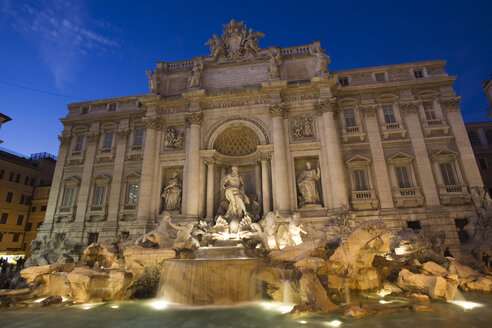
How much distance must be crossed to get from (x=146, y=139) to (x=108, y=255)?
9.40 metres

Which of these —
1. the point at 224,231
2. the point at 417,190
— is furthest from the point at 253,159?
the point at 417,190

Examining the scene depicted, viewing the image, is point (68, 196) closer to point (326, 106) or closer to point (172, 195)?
point (172, 195)

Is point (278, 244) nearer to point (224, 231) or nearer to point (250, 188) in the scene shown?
point (224, 231)

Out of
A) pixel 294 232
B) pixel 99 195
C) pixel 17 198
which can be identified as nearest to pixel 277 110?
pixel 294 232

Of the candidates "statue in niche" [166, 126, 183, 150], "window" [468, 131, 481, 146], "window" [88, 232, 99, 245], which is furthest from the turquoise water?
"window" [468, 131, 481, 146]

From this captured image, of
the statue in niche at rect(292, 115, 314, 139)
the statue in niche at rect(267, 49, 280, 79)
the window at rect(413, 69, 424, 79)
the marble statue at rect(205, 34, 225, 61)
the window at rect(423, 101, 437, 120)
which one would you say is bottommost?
the statue in niche at rect(292, 115, 314, 139)

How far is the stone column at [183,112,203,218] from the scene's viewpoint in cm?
1789

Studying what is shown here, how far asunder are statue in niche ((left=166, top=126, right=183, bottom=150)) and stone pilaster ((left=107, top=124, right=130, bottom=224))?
4.35 metres

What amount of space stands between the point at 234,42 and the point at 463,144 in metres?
18.6

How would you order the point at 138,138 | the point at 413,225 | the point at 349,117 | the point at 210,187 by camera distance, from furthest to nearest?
the point at 138,138, the point at 349,117, the point at 210,187, the point at 413,225

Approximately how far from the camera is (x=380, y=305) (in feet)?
28.0

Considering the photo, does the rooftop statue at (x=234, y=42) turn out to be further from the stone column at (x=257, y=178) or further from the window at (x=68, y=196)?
the window at (x=68, y=196)

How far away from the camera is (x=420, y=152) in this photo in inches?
706

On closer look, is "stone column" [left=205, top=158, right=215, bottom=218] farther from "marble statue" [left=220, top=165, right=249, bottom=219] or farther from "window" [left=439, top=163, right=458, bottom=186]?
"window" [left=439, top=163, right=458, bottom=186]
